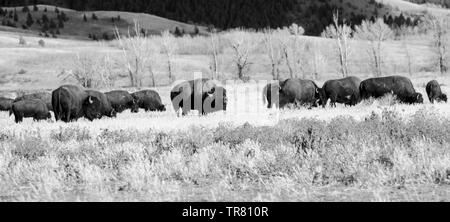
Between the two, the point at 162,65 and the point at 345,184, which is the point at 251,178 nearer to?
the point at 345,184

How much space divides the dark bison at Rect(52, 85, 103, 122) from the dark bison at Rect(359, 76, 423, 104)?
575 inches

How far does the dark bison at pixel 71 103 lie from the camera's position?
24641 mm

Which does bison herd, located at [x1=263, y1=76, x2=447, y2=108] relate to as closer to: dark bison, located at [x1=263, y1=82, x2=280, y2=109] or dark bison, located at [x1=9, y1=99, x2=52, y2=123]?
dark bison, located at [x1=263, y1=82, x2=280, y2=109]

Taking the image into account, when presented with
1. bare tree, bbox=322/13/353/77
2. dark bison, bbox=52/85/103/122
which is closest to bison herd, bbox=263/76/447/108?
dark bison, bbox=52/85/103/122

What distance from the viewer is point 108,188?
8.00 meters

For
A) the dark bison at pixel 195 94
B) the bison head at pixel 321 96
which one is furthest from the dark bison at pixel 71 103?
the bison head at pixel 321 96

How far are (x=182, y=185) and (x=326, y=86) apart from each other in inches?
859

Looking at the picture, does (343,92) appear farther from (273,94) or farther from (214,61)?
(214,61)

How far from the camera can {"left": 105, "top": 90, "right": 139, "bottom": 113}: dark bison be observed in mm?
37719

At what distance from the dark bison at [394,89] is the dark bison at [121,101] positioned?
57.0 ft

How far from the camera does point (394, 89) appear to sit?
27469mm

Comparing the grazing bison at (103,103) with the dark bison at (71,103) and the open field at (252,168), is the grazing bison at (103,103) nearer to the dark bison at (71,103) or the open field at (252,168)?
the dark bison at (71,103)

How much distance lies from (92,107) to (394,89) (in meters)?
15.7
